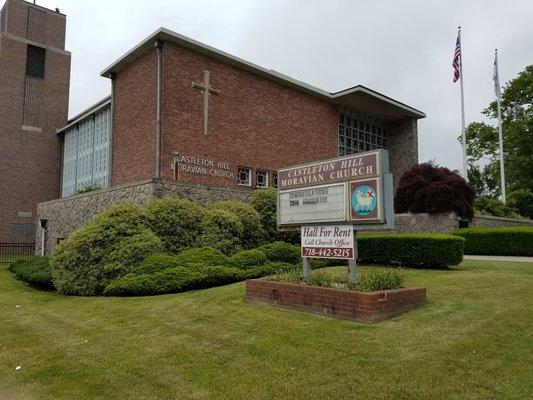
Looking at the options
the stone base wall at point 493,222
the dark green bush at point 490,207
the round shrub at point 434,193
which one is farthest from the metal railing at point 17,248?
the dark green bush at point 490,207

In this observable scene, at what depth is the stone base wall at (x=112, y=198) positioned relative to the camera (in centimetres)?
1560

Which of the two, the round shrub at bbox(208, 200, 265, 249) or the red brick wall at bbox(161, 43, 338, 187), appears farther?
the red brick wall at bbox(161, 43, 338, 187)

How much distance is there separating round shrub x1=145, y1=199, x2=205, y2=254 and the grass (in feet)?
15.5

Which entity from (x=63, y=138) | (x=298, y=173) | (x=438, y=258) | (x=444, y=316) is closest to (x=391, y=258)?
(x=438, y=258)

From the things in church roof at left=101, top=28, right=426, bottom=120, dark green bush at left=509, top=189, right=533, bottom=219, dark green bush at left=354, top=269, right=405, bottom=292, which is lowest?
dark green bush at left=354, top=269, right=405, bottom=292

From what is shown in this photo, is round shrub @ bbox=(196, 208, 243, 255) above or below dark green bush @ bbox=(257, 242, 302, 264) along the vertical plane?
above

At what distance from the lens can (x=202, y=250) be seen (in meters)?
13.0

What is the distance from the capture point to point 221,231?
14492 millimetres

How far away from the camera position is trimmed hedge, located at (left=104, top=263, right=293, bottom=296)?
35.3ft

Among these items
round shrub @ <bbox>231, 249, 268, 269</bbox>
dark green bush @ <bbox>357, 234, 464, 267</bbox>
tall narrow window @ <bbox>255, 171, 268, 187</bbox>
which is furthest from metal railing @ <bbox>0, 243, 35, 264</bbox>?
dark green bush @ <bbox>357, 234, 464, 267</bbox>

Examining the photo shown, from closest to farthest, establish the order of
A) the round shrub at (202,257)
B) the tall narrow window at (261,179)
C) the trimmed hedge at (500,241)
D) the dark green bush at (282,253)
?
the round shrub at (202,257)
the dark green bush at (282,253)
the trimmed hedge at (500,241)
the tall narrow window at (261,179)

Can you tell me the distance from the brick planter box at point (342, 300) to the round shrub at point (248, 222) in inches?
270

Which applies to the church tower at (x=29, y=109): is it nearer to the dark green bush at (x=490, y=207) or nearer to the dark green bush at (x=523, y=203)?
the dark green bush at (x=490, y=207)

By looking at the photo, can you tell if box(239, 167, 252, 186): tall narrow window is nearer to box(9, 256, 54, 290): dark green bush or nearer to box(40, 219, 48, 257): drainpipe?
box(9, 256, 54, 290): dark green bush
